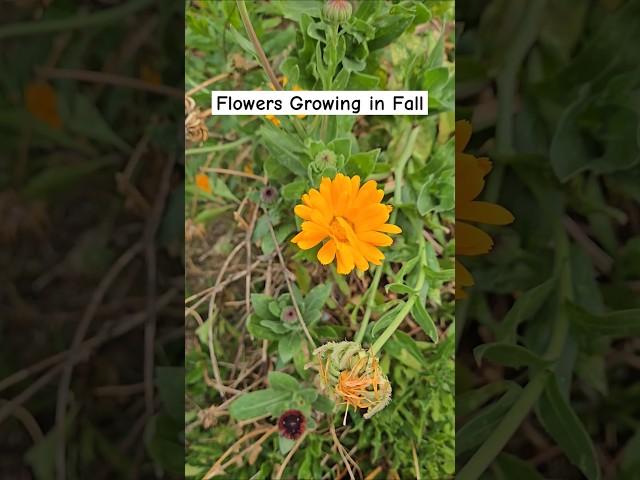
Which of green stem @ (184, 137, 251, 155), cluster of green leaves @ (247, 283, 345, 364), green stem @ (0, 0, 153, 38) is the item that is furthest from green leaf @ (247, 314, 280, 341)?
green stem @ (0, 0, 153, 38)

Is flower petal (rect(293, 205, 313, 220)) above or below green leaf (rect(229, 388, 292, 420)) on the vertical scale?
above

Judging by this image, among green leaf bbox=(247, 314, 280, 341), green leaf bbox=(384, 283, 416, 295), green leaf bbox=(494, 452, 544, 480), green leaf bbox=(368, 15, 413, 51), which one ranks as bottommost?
green leaf bbox=(494, 452, 544, 480)

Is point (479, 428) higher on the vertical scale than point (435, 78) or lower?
lower

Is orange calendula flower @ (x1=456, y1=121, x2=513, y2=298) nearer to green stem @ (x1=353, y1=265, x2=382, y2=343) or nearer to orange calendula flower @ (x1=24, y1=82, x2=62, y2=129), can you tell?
green stem @ (x1=353, y1=265, x2=382, y2=343)

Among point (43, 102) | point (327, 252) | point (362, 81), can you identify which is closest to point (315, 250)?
point (327, 252)

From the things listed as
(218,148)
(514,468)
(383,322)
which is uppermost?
(218,148)

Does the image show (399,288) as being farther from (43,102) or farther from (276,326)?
(43,102)
